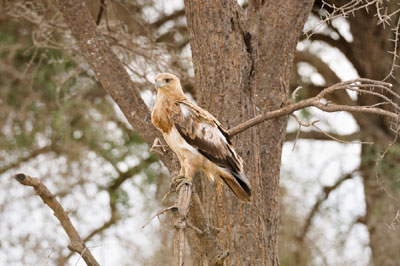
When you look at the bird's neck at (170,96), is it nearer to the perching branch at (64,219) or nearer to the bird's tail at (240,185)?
the bird's tail at (240,185)

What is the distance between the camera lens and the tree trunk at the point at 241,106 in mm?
3910

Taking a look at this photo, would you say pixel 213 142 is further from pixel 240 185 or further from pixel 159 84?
pixel 159 84

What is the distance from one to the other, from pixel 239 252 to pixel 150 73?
7.42 feet

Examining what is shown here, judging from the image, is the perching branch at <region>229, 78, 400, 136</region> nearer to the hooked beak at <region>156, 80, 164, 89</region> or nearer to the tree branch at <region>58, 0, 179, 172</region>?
the hooked beak at <region>156, 80, 164, 89</region>

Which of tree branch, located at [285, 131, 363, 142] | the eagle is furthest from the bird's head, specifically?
tree branch, located at [285, 131, 363, 142]

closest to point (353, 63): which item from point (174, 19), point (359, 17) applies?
point (359, 17)

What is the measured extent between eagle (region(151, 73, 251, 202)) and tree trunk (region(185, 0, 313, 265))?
28 centimetres

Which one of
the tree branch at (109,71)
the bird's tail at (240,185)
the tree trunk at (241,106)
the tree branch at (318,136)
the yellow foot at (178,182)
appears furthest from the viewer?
the tree branch at (318,136)

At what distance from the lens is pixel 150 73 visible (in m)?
5.63

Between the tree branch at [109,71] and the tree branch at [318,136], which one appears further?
the tree branch at [318,136]

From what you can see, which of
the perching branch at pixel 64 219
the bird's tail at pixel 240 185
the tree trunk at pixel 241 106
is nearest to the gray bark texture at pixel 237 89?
the tree trunk at pixel 241 106

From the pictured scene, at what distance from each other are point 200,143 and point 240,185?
1.13 feet

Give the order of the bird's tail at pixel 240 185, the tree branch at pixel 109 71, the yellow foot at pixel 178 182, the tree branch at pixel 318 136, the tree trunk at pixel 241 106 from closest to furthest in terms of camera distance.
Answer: the yellow foot at pixel 178 182, the bird's tail at pixel 240 185, the tree trunk at pixel 241 106, the tree branch at pixel 109 71, the tree branch at pixel 318 136

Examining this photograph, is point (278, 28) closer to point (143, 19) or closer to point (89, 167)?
point (143, 19)
